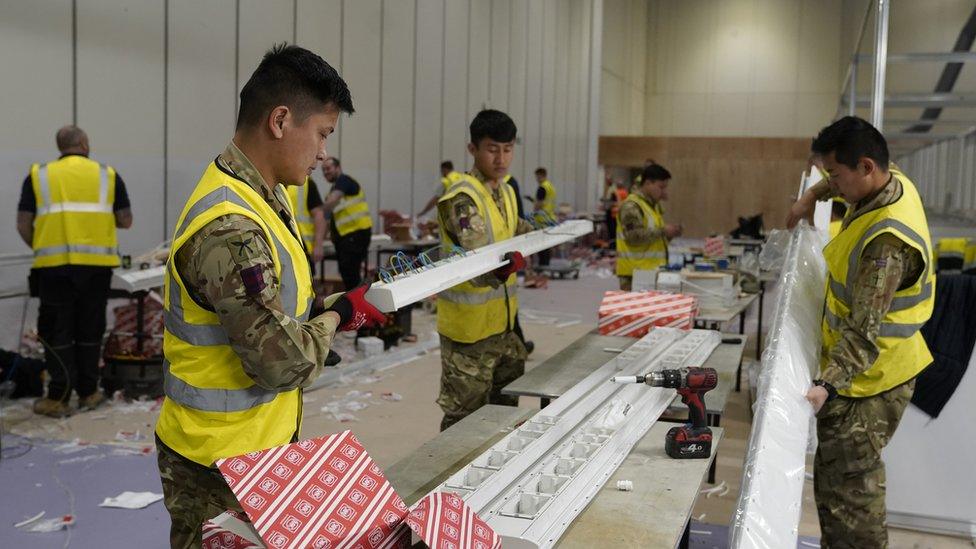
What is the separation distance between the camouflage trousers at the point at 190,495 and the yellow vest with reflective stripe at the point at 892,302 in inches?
84.6

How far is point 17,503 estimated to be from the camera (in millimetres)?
4238

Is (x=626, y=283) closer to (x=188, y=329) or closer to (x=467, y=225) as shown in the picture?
(x=467, y=225)

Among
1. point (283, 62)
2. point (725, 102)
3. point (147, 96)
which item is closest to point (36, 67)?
point (147, 96)

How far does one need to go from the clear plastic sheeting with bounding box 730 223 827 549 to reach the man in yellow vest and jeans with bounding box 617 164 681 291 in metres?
3.19

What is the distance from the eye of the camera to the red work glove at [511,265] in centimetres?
358

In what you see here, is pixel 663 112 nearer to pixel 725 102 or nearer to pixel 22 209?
pixel 725 102

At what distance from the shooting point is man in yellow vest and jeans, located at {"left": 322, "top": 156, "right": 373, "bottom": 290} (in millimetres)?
9086

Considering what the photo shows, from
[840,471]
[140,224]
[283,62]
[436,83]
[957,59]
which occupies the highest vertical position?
[436,83]

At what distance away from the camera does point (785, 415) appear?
7.67 ft

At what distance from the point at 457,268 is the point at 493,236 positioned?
1.07 meters

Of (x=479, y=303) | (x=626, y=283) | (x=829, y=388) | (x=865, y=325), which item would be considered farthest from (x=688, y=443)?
(x=626, y=283)

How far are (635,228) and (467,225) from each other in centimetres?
342

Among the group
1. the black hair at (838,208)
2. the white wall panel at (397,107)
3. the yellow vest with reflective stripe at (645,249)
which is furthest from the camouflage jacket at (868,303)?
the white wall panel at (397,107)

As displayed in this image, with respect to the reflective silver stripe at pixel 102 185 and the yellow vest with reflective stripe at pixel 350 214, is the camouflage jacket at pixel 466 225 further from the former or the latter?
the yellow vest with reflective stripe at pixel 350 214
